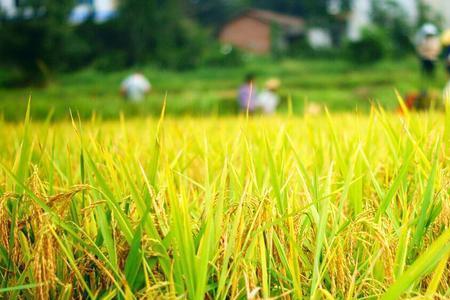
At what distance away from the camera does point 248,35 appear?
3022 cm

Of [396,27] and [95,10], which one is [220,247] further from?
[396,27]

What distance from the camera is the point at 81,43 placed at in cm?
1725

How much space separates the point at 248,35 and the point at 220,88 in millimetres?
14895

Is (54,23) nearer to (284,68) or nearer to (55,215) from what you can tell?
(284,68)

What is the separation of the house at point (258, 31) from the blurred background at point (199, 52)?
0.18 ft

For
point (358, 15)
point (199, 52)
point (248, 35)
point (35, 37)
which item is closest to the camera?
point (35, 37)

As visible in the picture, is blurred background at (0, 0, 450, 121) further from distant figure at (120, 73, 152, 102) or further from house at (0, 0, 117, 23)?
distant figure at (120, 73, 152, 102)

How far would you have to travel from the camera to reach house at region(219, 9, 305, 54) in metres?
29.0

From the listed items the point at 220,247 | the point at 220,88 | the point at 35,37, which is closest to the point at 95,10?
the point at 35,37

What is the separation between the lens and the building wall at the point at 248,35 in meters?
29.4

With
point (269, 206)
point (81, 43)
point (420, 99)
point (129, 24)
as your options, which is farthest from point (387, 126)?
point (129, 24)

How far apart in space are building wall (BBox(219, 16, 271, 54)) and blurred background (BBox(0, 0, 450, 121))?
0.05 metres

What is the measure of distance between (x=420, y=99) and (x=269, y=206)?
5.44m

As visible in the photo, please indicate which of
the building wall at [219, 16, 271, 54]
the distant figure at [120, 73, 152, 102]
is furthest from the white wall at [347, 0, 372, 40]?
the distant figure at [120, 73, 152, 102]
